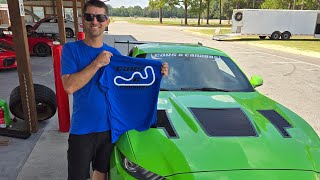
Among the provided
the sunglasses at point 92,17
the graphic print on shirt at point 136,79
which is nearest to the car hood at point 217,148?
the graphic print on shirt at point 136,79

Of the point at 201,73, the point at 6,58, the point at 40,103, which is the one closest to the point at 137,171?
the point at 201,73

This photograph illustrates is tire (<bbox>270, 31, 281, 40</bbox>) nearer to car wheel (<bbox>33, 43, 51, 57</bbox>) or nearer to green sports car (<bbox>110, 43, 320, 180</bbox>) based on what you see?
car wheel (<bbox>33, 43, 51, 57</bbox>)

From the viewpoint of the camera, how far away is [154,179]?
209 centimetres

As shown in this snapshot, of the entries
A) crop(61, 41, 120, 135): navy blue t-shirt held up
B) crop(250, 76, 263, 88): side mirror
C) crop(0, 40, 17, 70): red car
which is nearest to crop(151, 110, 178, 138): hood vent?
crop(61, 41, 120, 135): navy blue t-shirt held up

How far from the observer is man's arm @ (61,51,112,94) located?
1986 millimetres

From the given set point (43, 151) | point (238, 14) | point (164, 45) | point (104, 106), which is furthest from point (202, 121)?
point (238, 14)

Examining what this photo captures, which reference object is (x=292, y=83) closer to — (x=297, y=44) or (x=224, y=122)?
(x=224, y=122)

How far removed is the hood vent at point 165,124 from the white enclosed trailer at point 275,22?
24537 millimetres

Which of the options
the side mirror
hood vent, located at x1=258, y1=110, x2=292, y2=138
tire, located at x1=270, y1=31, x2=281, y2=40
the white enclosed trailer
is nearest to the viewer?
hood vent, located at x1=258, y1=110, x2=292, y2=138

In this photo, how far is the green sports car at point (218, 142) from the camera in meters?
2.07

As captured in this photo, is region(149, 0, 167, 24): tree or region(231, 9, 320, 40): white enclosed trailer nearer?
region(231, 9, 320, 40): white enclosed trailer

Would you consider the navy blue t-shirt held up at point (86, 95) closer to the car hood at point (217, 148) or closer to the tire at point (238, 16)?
the car hood at point (217, 148)

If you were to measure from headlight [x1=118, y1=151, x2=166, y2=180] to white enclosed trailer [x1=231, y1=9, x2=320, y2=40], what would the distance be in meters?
25.2

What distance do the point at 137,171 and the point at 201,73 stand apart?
1869 millimetres
